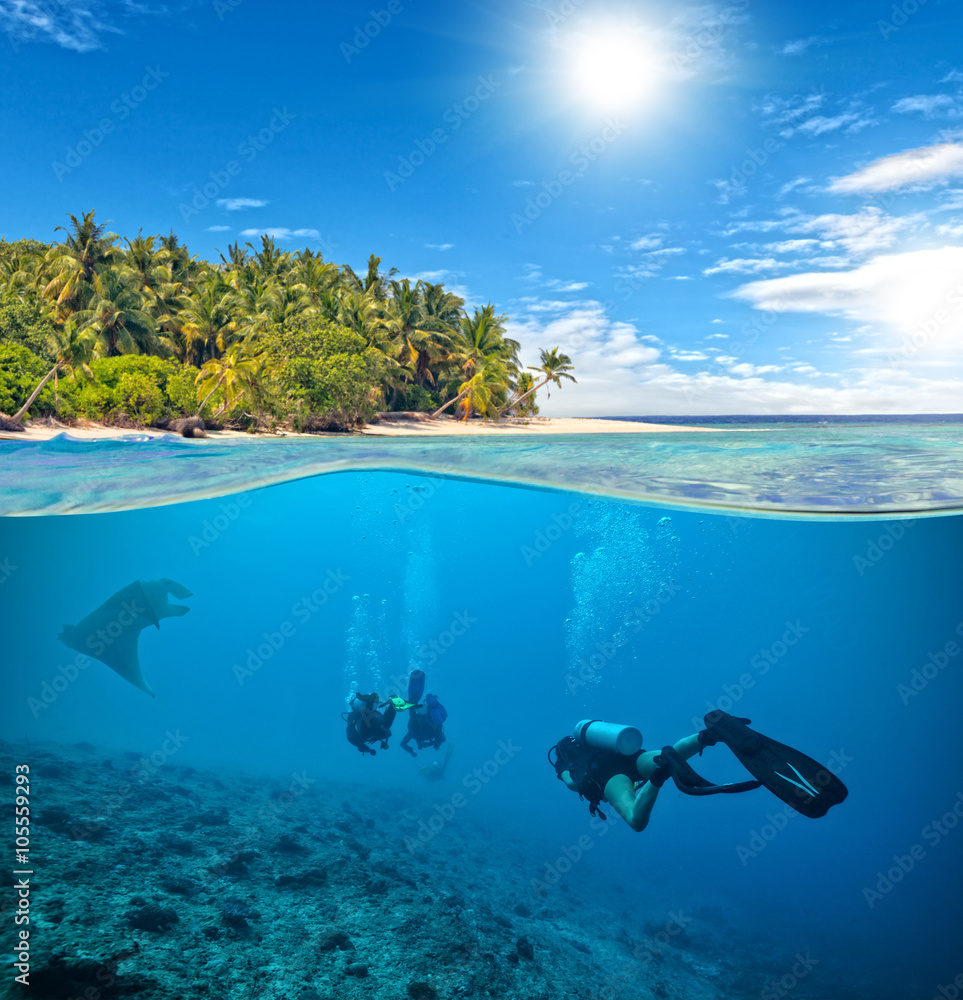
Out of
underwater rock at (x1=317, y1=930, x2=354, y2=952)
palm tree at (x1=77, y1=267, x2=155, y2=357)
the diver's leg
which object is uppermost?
palm tree at (x1=77, y1=267, x2=155, y2=357)

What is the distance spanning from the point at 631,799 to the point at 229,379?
2455cm

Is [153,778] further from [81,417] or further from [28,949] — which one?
[81,417]

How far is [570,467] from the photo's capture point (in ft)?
38.4

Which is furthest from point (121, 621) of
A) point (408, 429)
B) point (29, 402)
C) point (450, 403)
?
point (450, 403)

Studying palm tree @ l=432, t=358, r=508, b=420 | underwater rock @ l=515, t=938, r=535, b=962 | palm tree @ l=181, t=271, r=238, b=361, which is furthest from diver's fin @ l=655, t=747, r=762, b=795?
palm tree @ l=181, t=271, r=238, b=361

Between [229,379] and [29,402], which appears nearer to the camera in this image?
[29,402]

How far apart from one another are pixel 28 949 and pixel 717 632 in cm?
6493

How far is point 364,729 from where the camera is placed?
9.43 m

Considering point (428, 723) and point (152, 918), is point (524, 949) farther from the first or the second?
point (152, 918)

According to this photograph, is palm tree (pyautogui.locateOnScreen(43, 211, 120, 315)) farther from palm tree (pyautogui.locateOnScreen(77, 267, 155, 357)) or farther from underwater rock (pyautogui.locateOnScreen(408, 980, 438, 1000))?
underwater rock (pyautogui.locateOnScreen(408, 980, 438, 1000))

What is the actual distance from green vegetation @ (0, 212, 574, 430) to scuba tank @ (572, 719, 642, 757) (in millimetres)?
21431

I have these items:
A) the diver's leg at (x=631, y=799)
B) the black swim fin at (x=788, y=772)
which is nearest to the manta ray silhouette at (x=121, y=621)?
the diver's leg at (x=631, y=799)

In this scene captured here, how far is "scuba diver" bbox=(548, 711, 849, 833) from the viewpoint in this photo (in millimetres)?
4316

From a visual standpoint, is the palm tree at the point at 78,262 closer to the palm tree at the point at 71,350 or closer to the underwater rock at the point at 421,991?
the palm tree at the point at 71,350
